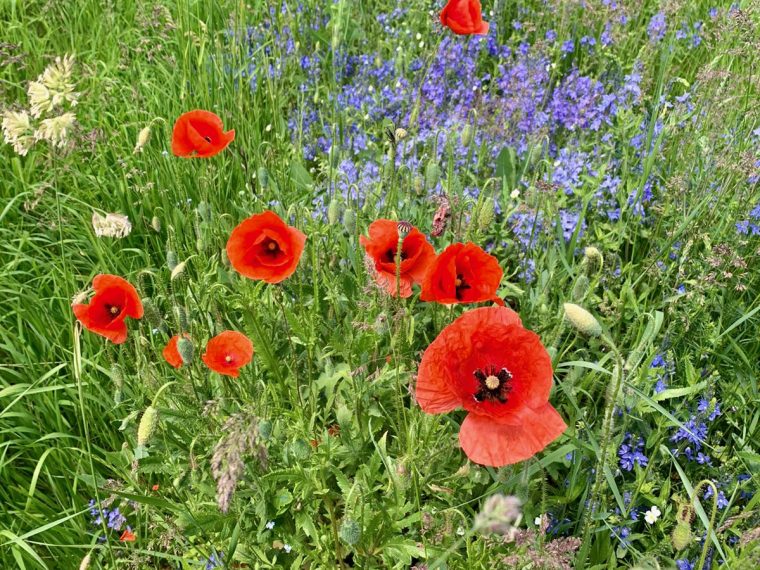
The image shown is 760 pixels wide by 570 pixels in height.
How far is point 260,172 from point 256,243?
68 cm

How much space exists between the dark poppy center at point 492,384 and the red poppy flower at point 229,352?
0.73 metres

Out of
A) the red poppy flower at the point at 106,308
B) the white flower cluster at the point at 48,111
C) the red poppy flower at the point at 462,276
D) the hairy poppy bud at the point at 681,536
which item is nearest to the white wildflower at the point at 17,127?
the white flower cluster at the point at 48,111

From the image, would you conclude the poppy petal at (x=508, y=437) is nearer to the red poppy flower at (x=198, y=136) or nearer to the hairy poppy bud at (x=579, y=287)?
the hairy poppy bud at (x=579, y=287)

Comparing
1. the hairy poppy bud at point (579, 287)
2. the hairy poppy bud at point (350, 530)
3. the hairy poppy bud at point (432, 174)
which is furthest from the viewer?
the hairy poppy bud at point (432, 174)

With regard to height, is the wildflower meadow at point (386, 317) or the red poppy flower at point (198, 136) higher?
the red poppy flower at point (198, 136)

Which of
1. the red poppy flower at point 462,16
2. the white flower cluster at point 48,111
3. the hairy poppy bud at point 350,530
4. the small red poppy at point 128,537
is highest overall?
the red poppy flower at point 462,16

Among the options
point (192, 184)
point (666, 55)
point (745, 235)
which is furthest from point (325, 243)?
point (666, 55)

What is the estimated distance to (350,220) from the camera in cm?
222

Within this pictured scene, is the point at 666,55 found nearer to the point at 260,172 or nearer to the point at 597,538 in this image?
the point at 260,172

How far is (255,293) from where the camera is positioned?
220 centimetres

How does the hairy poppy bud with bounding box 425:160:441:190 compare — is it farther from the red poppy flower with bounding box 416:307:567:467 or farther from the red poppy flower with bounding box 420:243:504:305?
the red poppy flower with bounding box 416:307:567:467

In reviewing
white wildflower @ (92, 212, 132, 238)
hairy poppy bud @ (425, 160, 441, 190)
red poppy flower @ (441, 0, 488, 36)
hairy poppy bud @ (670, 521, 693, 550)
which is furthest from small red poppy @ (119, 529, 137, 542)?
red poppy flower @ (441, 0, 488, 36)

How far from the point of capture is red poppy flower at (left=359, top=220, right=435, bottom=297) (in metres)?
1.81

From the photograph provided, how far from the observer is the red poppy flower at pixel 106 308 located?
6.02 feet
